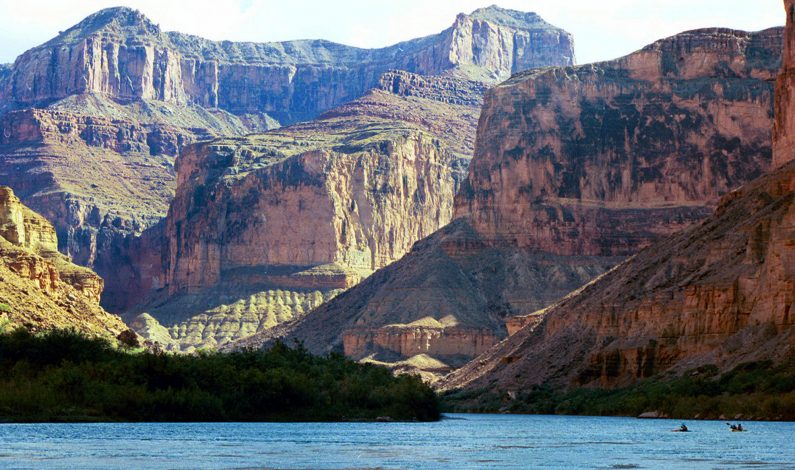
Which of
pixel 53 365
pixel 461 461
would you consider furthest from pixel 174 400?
pixel 461 461

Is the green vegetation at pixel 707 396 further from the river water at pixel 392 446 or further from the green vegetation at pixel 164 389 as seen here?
the green vegetation at pixel 164 389

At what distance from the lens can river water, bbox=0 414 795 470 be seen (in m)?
114

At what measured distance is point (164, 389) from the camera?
154875 mm

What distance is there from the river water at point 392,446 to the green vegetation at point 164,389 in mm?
2809

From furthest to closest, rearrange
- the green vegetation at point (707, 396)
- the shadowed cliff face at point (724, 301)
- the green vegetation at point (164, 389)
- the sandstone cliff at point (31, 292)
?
the shadowed cliff face at point (724, 301) → the sandstone cliff at point (31, 292) → the green vegetation at point (707, 396) → the green vegetation at point (164, 389)

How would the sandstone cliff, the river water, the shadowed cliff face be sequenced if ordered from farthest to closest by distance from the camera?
the shadowed cliff face, the sandstone cliff, the river water

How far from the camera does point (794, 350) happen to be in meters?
158

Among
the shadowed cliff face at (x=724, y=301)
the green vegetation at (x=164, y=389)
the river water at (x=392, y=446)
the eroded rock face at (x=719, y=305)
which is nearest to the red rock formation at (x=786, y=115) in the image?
the shadowed cliff face at (x=724, y=301)

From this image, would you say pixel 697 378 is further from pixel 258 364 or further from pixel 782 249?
pixel 258 364

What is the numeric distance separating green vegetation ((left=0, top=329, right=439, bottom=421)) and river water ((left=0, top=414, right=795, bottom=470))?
9.22ft

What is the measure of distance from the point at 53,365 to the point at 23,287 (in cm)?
1517

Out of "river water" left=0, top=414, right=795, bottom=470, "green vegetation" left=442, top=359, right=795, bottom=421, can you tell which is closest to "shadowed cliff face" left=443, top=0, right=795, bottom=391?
"green vegetation" left=442, top=359, right=795, bottom=421

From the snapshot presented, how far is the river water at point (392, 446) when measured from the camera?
114m

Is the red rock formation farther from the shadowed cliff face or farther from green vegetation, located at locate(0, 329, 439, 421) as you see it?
green vegetation, located at locate(0, 329, 439, 421)
